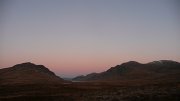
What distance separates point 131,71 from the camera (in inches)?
3917

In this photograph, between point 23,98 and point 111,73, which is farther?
point 111,73

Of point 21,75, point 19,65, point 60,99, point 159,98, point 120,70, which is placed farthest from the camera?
point 120,70

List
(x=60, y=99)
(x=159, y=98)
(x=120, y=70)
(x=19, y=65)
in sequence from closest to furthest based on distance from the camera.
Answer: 1. (x=159, y=98)
2. (x=60, y=99)
3. (x=19, y=65)
4. (x=120, y=70)

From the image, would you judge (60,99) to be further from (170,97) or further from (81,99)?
(170,97)

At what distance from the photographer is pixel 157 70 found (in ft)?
328

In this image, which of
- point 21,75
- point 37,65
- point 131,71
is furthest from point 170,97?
point 37,65

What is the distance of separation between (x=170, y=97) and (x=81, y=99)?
33.4 feet

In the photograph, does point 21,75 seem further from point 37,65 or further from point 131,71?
point 131,71

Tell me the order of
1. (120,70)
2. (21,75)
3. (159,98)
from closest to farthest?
(159,98) → (21,75) → (120,70)

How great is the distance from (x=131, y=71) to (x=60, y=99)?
72050 millimetres

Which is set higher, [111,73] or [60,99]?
[111,73]

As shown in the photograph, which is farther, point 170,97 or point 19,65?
point 19,65

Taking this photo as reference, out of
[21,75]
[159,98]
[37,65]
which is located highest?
[37,65]

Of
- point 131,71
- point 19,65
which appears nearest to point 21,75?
point 19,65
